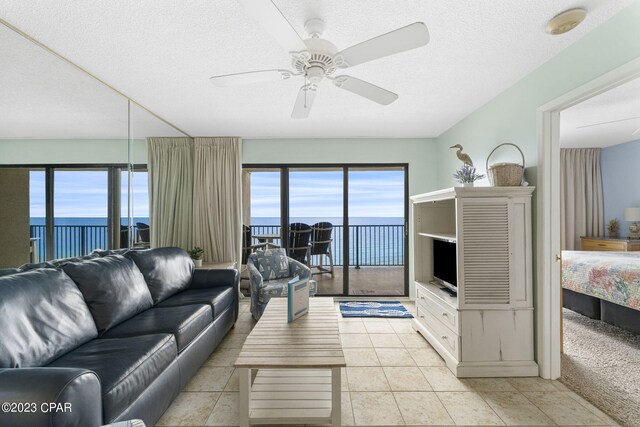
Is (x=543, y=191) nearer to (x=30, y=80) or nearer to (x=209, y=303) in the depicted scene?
(x=209, y=303)

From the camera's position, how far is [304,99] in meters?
2.20

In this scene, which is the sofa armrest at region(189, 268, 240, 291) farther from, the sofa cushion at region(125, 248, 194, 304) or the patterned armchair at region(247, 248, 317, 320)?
the patterned armchair at region(247, 248, 317, 320)

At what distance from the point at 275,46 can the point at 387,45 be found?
0.95 meters

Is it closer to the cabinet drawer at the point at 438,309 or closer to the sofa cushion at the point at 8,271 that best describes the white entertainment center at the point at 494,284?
the cabinet drawer at the point at 438,309

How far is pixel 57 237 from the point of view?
7.89 ft

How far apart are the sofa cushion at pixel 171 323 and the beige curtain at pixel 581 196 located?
628 cm

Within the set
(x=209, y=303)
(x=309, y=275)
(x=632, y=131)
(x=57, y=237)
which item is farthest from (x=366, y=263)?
(x=57, y=237)

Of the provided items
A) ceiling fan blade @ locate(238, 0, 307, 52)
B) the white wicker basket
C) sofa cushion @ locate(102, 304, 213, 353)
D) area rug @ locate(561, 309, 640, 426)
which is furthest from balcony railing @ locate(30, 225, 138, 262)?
area rug @ locate(561, 309, 640, 426)

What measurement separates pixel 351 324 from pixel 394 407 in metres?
1.56

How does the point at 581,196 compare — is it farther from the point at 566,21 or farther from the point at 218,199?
the point at 218,199

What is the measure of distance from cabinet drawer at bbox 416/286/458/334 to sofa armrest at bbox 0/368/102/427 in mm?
2424

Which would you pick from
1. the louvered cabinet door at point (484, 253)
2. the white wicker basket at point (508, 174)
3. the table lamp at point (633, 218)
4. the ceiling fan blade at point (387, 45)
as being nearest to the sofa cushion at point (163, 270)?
the ceiling fan blade at point (387, 45)

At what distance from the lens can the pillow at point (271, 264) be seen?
3.87 meters

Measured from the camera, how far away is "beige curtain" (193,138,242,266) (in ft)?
14.3
